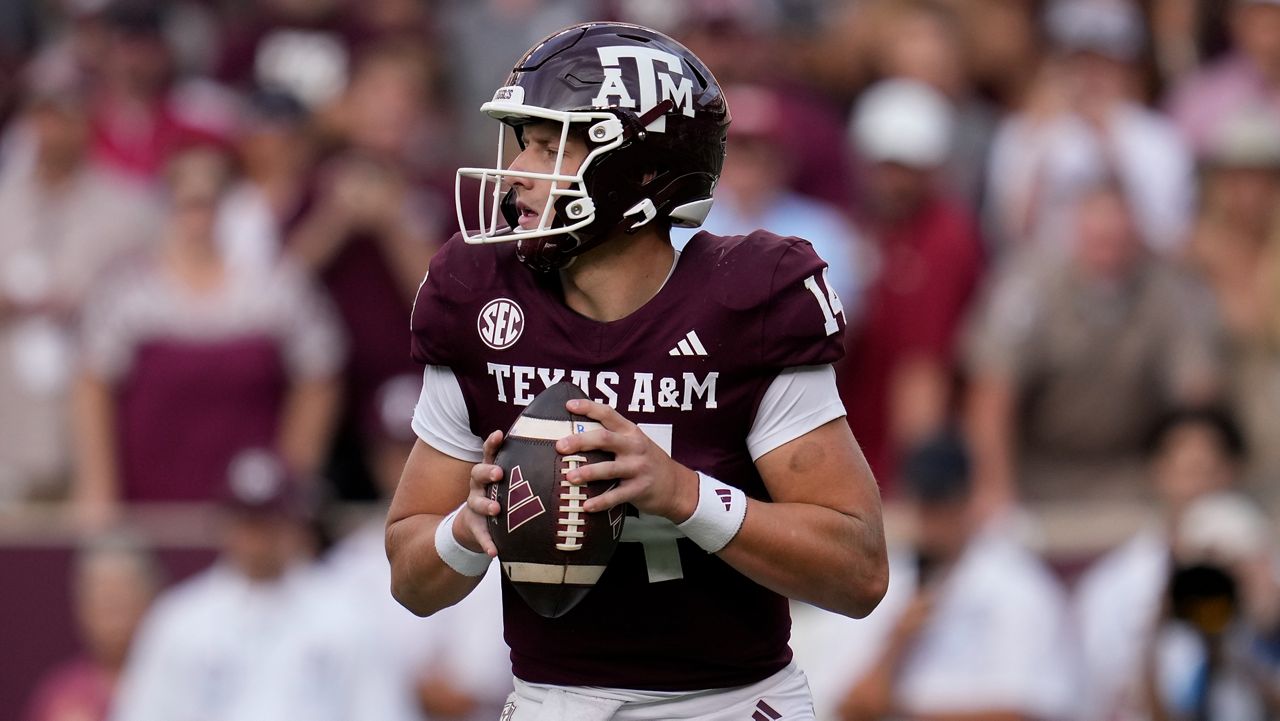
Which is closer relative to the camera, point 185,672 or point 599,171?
point 599,171

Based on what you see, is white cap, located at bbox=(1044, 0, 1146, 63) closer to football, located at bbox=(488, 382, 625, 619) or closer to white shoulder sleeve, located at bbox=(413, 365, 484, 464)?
white shoulder sleeve, located at bbox=(413, 365, 484, 464)

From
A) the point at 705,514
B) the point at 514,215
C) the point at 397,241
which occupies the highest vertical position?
the point at 514,215

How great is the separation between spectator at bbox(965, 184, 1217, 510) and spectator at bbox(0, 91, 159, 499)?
3489 mm

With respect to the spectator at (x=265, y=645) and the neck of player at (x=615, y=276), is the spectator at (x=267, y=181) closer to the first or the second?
the spectator at (x=265, y=645)

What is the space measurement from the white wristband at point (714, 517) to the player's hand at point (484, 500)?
1.00 ft

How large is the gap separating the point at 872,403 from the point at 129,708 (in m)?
3.00

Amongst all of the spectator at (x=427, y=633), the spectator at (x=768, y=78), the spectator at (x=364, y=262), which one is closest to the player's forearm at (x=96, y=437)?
the spectator at (x=364, y=262)

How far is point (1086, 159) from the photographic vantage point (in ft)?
26.1

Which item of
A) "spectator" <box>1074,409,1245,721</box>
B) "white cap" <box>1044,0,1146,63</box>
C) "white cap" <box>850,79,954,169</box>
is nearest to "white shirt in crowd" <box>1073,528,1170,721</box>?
"spectator" <box>1074,409,1245,721</box>

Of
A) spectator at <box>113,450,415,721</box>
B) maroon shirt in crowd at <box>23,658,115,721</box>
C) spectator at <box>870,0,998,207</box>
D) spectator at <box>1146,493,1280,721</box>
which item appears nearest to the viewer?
spectator at <box>1146,493,1280,721</box>

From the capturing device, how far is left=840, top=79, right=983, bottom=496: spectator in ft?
25.6

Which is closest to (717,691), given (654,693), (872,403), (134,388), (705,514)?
(654,693)

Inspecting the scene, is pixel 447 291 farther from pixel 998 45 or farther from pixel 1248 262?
pixel 998 45

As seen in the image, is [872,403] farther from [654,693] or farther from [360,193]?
[654,693]
